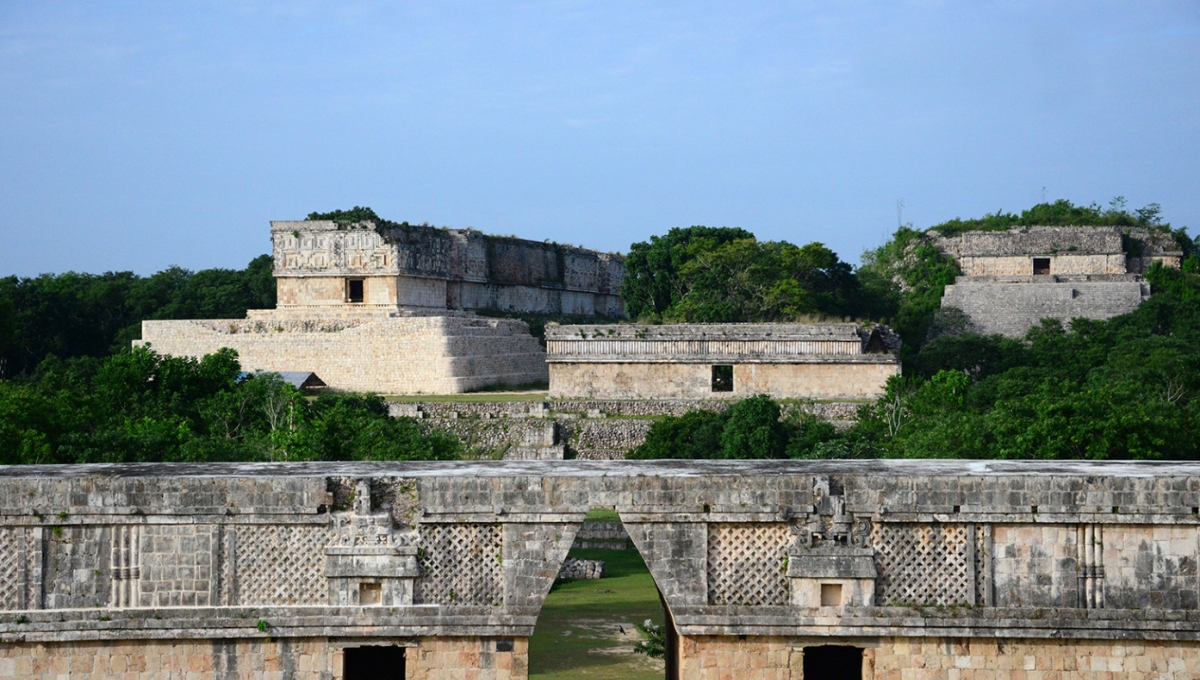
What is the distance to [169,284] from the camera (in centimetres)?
4644

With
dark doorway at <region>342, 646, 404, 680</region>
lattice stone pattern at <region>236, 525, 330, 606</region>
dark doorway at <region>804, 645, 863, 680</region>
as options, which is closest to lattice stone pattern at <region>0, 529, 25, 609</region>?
lattice stone pattern at <region>236, 525, 330, 606</region>

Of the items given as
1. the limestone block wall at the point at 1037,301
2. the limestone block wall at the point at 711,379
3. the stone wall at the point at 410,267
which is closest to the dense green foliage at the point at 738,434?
the limestone block wall at the point at 711,379

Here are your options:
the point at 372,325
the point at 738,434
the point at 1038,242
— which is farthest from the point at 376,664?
the point at 1038,242

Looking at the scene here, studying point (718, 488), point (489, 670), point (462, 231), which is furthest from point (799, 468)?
point (462, 231)

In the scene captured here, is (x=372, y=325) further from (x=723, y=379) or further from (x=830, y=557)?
(x=830, y=557)

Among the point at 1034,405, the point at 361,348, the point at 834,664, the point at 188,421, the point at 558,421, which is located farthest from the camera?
the point at 361,348

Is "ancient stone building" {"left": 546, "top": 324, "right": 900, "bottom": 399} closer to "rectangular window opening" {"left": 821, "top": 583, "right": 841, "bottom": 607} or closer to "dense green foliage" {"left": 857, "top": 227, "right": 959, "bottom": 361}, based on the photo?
"dense green foliage" {"left": 857, "top": 227, "right": 959, "bottom": 361}

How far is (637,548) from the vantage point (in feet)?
31.1

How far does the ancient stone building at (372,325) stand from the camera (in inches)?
1223

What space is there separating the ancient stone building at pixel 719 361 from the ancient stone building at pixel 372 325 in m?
3.53

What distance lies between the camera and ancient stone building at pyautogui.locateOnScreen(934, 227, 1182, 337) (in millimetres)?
34531

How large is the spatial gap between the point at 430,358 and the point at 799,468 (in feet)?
69.7

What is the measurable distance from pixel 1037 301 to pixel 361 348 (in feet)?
58.3

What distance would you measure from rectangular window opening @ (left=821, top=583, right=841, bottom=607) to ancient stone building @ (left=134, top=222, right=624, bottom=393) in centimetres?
2170
